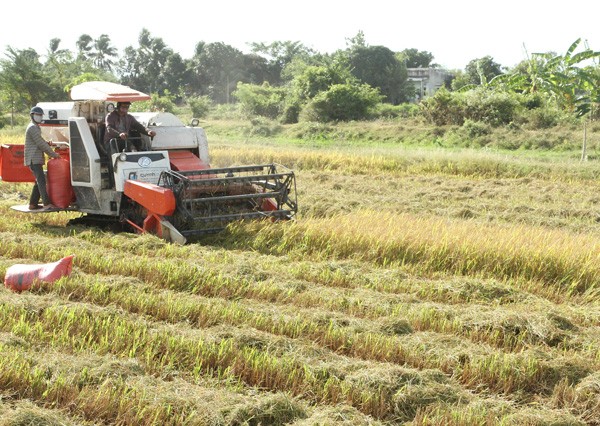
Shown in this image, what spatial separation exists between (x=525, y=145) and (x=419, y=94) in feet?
137

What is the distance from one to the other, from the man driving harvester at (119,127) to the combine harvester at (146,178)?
111 millimetres

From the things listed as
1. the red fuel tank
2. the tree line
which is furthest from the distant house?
the red fuel tank

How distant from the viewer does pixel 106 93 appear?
33.4 feet

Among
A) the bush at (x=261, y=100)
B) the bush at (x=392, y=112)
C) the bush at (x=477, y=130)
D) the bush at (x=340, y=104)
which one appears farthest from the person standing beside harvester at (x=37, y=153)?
the bush at (x=261, y=100)

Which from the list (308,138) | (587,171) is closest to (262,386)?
(587,171)

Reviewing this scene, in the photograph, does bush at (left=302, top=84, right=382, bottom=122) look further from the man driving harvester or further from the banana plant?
the man driving harvester

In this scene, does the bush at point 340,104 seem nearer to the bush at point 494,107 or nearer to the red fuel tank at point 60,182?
the bush at point 494,107

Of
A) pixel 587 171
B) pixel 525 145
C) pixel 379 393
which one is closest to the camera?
pixel 379 393

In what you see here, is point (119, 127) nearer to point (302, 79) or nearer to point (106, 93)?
point (106, 93)

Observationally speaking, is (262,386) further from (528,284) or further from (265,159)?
(265,159)

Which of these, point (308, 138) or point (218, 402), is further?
point (308, 138)

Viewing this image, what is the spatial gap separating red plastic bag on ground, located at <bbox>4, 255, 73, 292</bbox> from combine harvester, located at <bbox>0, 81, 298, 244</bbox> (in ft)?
6.85

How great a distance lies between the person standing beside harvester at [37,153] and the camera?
10.4 metres

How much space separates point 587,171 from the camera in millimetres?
17688
